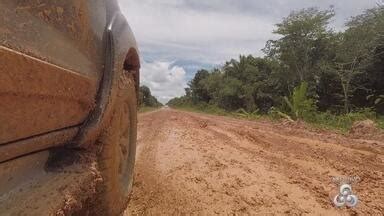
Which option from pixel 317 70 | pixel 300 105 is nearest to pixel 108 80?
pixel 300 105

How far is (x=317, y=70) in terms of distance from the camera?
36.6m

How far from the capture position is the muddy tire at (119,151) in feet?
7.32

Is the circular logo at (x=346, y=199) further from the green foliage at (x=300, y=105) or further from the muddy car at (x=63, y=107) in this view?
the green foliage at (x=300, y=105)

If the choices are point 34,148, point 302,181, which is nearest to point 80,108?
point 34,148

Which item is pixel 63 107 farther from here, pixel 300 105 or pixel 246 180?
pixel 300 105

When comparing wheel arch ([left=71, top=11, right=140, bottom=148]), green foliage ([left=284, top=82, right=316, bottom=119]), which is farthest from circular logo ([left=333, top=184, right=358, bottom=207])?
green foliage ([left=284, top=82, right=316, bottom=119])

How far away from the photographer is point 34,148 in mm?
1555

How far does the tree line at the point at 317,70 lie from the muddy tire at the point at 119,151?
16.4m

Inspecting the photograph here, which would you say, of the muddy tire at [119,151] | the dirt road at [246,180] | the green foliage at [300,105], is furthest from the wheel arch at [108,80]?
the green foliage at [300,105]

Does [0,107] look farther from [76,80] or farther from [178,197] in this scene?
[178,197]

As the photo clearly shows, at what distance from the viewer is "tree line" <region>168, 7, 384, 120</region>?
29.0 metres

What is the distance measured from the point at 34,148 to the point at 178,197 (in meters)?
2.16

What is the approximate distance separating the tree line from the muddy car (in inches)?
669

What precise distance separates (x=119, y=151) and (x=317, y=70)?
1410 inches
